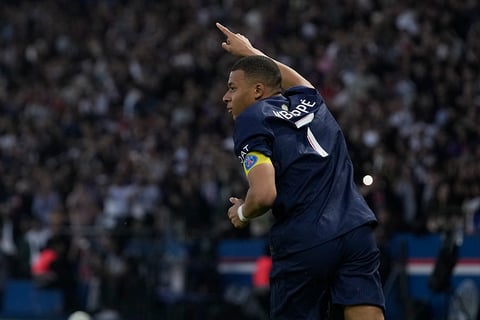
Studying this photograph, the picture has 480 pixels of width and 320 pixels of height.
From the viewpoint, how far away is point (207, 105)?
19.1 metres

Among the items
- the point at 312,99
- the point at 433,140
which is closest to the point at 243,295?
the point at 433,140

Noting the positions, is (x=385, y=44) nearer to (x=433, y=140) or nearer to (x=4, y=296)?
(x=433, y=140)

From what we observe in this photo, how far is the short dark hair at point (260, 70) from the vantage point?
562 centimetres

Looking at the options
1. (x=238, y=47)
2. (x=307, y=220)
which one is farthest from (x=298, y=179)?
(x=238, y=47)

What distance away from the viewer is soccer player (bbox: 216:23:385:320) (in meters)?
5.42

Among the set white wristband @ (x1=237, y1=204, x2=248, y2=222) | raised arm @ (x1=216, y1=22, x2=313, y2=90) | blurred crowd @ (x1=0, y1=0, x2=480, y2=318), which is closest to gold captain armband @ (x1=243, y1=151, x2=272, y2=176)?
white wristband @ (x1=237, y1=204, x2=248, y2=222)

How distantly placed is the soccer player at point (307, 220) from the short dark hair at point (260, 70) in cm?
2

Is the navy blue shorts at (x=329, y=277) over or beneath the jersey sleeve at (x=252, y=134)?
beneath

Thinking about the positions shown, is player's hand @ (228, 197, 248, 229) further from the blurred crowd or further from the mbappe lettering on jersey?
the blurred crowd

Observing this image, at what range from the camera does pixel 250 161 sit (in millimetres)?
5309

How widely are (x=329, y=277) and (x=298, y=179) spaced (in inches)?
20.3

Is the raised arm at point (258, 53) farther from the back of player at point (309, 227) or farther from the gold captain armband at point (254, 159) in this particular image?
the gold captain armband at point (254, 159)

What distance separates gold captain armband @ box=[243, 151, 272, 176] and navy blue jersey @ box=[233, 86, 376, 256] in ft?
0.11

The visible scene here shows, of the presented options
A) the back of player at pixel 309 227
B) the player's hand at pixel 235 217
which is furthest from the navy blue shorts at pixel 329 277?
the player's hand at pixel 235 217
